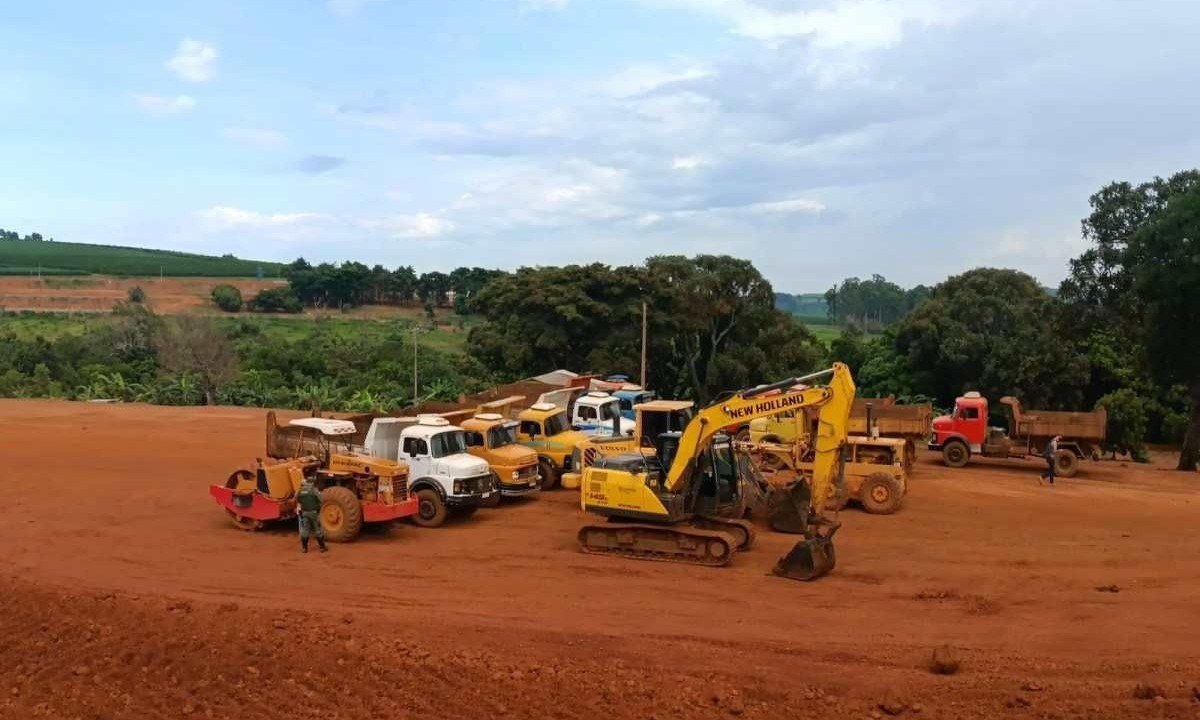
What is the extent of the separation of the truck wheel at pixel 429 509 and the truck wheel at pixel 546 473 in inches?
171

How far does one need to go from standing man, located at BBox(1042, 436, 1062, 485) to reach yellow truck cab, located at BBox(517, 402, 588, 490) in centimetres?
1185

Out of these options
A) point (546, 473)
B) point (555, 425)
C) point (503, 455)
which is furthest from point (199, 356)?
point (503, 455)

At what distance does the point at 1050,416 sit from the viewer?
26.2m

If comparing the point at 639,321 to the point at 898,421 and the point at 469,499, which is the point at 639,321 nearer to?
the point at 898,421

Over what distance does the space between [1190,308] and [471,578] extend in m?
22.8

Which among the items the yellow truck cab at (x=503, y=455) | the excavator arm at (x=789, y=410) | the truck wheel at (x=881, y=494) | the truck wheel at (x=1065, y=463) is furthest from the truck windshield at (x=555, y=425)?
the truck wheel at (x=1065, y=463)

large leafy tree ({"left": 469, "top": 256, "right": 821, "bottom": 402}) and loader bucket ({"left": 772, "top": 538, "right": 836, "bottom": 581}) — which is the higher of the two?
large leafy tree ({"left": 469, "top": 256, "right": 821, "bottom": 402})

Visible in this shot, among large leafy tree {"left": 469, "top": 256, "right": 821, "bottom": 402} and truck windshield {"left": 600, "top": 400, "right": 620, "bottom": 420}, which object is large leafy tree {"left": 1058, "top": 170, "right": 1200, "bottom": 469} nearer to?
large leafy tree {"left": 469, "top": 256, "right": 821, "bottom": 402}

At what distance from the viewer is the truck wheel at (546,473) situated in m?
22.1

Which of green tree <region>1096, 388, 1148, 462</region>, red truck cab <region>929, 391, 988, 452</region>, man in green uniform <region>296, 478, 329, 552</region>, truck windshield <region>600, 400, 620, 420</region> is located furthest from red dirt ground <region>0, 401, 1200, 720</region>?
green tree <region>1096, 388, 1148, 462</region>

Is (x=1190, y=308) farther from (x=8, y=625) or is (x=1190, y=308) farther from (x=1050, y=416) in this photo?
(x=8, y=625)

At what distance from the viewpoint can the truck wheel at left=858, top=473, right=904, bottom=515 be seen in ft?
63.9

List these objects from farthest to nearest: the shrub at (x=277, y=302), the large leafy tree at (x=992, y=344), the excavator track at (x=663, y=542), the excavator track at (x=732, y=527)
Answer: the shrub at (x=277, y=302) < the large leafy tree at (x=992, y=344) < the excavator track at (x=732, y=527) < the excavator track at (x=663, y=542)

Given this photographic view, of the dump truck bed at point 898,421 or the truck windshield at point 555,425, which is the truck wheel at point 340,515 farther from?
the dump truck bed at point 898,421
